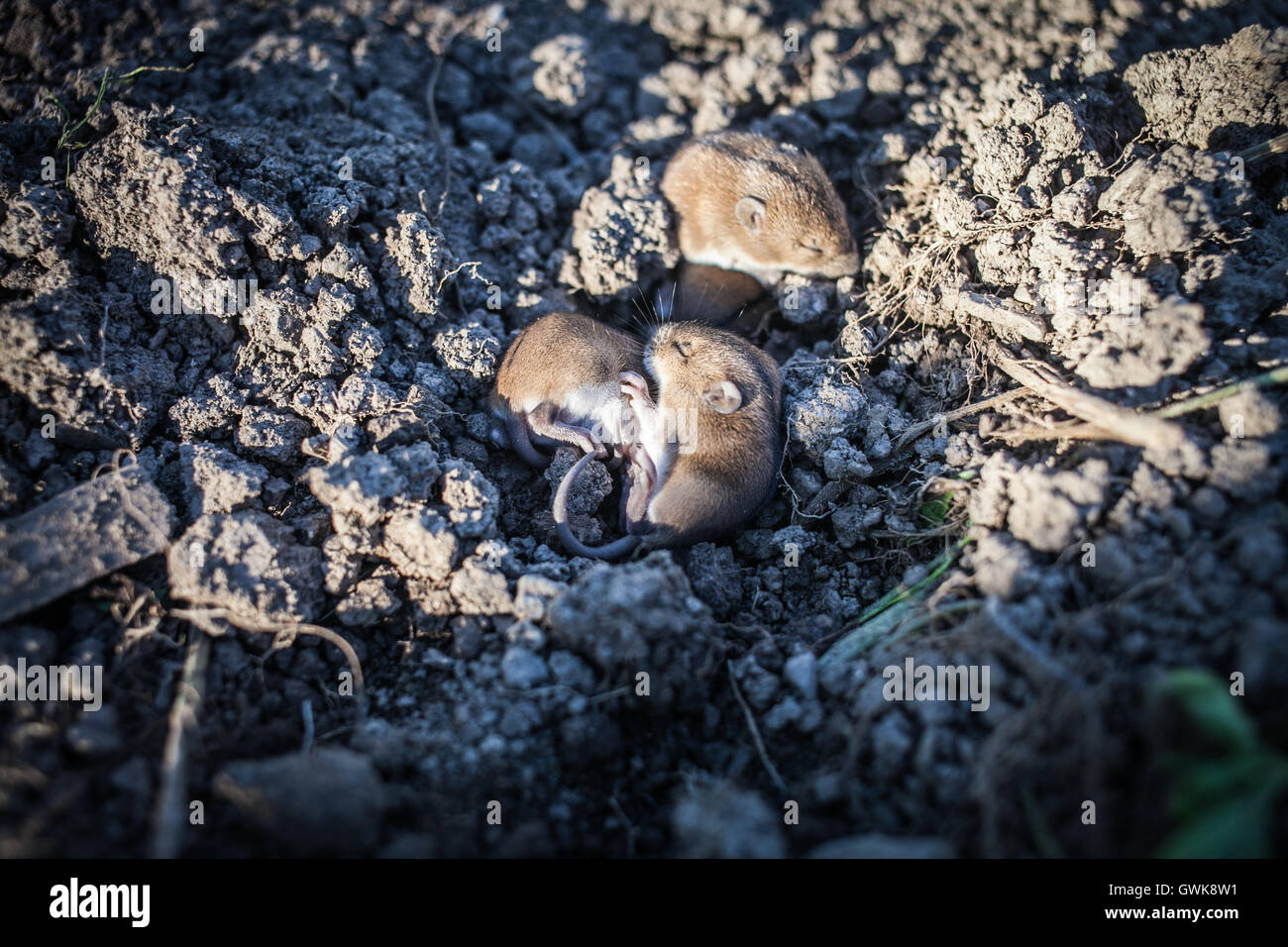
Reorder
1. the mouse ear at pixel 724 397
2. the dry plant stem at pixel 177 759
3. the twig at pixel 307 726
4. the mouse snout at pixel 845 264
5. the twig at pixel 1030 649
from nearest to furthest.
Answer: the dry plant stem at pixel 177 759 < the twig at pixel 1030 649 < the twig at pixel 307 726 < the mouse ear at pixel 724 397 < the mouse snout at pixel 845 264

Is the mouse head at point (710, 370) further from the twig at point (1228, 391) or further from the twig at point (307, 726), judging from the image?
the twig at point (307, 726)

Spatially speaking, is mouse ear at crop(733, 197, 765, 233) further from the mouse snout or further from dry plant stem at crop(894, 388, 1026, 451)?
dry plant stem at crop(894, 388, 1026, 451)

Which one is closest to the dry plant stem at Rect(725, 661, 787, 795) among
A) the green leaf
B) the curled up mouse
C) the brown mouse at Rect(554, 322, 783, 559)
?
the brown mouse at Rect(554, 322, 783, 559)

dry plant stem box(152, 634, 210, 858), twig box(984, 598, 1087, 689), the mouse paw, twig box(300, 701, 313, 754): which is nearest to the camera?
dry plant stem box(152, 634, 210, 858)

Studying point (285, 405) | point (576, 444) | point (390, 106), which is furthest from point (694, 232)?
point (285, 405)


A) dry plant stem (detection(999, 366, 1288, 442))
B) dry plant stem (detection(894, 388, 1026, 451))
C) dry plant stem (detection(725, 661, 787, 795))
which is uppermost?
dry plant stem (detection(894, 388, 1026, 451))

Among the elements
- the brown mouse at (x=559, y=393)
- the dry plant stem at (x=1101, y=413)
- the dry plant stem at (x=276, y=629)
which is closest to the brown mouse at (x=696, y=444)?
the brown mouse at (x=559, y=393)

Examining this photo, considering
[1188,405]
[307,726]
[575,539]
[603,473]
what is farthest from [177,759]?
[1188,405]
